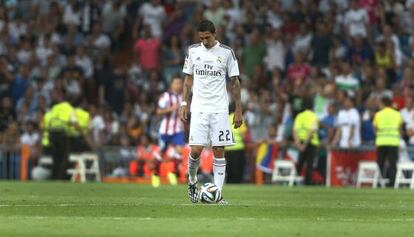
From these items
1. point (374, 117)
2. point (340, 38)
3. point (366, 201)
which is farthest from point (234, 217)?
point (340, 38)

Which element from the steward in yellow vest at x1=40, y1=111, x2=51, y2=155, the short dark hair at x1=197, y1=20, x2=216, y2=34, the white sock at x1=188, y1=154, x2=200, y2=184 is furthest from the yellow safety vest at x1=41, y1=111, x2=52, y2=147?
the short dark hair at x1=197, y1=20, x2=216, y2=34

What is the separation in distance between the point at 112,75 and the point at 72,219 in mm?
21253

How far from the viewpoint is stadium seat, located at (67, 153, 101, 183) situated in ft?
110

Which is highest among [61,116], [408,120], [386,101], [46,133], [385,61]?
[385,61]

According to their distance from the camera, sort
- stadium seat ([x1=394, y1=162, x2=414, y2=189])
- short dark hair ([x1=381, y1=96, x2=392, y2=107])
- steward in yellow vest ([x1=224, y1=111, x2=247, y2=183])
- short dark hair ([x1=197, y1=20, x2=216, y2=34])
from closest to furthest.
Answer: short dark hair ([x1=197, y1=20, x2=216, y2=34]) → short dark hair ([x1=381, y1=96, x2=392, y2=107]) → stadium seat ([x1=394, y1=162, x2=414, y2=189]) → steward in yellow vest ([x1=224, y1=111, x2=247, y2=183])

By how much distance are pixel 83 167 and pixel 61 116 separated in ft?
5.05

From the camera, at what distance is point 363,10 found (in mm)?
34812

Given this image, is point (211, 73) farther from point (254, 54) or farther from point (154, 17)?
point (154, 17)

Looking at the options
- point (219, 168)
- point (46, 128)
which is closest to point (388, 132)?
point (46, 128)

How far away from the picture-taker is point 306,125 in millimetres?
31516

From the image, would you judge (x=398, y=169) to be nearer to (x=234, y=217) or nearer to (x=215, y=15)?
(x=215, y=15)

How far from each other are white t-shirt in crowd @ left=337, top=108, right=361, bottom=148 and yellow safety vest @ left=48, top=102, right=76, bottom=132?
6.80 meters

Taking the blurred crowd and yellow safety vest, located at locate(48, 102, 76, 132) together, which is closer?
yellow safety vest, located at locate(48, 102, 76, 132)

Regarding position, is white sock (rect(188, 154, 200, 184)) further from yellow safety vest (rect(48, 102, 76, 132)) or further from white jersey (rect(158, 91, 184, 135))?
yellow safety vest (rect(48, 102, 76, 132))
